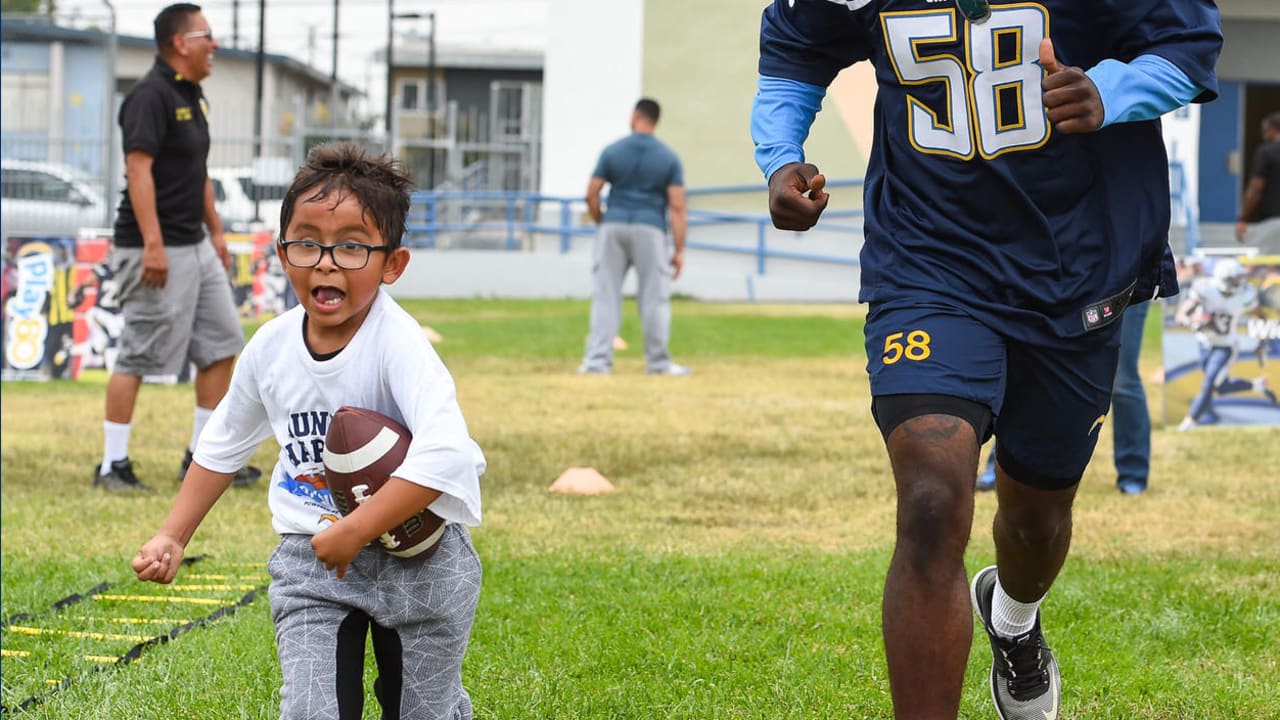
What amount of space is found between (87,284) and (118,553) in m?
7.51

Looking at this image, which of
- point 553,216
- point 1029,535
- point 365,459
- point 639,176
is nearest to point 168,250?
point 365,459

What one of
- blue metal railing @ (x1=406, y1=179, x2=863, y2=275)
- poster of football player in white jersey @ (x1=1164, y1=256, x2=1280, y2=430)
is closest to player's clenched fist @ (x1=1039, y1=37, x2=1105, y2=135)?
poster of football player in white jersey @ (x1=1164, y1=256, x2=1280, y2=430)

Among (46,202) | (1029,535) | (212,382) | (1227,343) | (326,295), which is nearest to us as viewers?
(326,295)

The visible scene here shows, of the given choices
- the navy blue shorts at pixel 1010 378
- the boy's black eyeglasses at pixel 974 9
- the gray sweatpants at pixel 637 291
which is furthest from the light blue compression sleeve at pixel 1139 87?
the gray sweatpants at pixel 637 291

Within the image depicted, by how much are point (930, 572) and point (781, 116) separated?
125 centimetres

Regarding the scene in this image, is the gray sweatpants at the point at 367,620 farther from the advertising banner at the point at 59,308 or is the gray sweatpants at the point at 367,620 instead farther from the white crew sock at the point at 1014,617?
the advertising banner at the point at 59,308

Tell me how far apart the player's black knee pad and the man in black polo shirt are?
5.32 m

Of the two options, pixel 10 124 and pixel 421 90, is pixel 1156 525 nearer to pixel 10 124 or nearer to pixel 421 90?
pixel 10 124

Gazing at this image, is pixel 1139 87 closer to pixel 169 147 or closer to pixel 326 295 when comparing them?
pixel 326 295

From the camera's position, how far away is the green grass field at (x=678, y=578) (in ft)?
14.6

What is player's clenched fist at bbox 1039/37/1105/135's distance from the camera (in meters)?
3.20

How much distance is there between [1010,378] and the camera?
11.7ft

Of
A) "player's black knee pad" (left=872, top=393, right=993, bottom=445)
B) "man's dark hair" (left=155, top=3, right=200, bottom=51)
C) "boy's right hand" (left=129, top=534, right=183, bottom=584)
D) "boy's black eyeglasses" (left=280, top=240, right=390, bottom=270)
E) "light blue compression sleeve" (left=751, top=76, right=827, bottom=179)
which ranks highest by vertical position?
"man's dark hair" (left=155, top=3, right=200, bottom=51)

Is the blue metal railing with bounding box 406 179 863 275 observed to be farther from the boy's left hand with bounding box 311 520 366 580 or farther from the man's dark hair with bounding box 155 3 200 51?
the boy's left hand with bounding box 311 520 366 580
